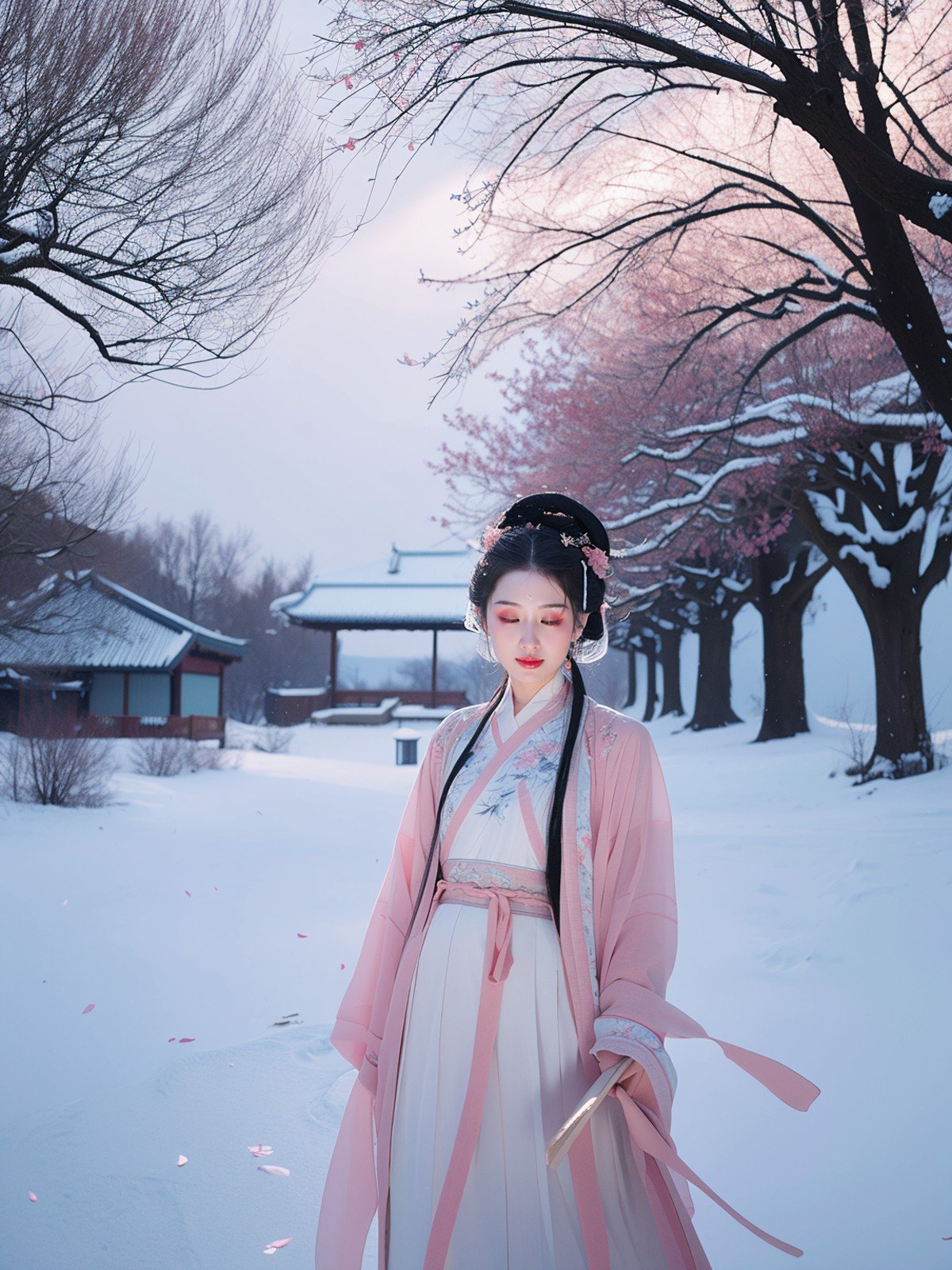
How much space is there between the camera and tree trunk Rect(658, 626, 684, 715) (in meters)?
22.6

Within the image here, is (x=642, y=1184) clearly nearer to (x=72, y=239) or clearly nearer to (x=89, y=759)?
(x=72, y=239)

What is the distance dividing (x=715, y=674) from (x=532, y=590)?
16809 millimetres

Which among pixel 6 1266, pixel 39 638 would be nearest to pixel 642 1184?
pixel 6 1266

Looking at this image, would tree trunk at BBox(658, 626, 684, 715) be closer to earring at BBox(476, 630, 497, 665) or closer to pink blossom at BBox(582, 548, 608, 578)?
earring at BBox(476, 630, 497, 665)

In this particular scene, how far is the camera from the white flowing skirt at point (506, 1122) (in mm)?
1730

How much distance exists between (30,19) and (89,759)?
22.6 ft

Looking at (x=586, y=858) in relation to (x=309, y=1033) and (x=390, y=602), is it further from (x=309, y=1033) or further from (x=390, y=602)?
(x=390, y=602)

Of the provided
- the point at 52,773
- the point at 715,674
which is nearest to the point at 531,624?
the point at 52,773

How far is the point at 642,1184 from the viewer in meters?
1.75

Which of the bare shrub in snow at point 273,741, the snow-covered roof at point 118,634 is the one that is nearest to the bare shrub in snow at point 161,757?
the bare shrub in snow at point 273,741

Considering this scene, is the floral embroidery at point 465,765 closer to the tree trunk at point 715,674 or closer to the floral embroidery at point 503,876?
the floral embroidery at point 503,876

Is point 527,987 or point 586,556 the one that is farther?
point 586,556

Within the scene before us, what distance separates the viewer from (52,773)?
9.73m

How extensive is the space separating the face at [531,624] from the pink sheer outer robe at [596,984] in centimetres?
11
